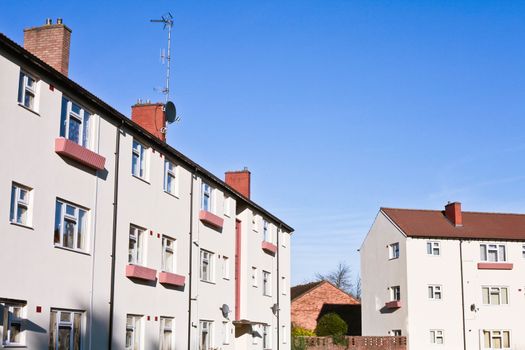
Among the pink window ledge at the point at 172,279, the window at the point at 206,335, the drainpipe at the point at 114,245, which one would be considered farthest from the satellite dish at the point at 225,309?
the drainpipe at the point at 114,245

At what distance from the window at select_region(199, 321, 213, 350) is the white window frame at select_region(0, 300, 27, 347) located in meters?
12.8

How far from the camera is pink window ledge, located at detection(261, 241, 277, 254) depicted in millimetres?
38969

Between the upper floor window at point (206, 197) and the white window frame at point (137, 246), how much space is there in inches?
245

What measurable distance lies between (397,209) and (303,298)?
49.7 ft

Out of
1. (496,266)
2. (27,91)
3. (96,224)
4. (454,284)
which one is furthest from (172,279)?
(496,266)

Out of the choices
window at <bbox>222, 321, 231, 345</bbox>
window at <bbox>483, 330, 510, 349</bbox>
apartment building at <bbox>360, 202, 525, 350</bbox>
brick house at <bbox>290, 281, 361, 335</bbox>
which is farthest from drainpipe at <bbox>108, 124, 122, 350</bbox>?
brick house at <bbox>290, 281, 361, 335</bbox>

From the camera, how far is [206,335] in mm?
30438

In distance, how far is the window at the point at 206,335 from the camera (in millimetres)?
29828

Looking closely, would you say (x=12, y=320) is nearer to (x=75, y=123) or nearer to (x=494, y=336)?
(x=75, y=123)

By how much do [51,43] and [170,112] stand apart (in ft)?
25.4

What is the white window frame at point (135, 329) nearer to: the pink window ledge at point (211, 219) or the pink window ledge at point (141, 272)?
the pink window ledge at point (141, 272)

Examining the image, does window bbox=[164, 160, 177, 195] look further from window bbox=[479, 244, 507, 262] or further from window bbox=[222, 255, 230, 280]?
window bbox=[479, 244, 507, 262]

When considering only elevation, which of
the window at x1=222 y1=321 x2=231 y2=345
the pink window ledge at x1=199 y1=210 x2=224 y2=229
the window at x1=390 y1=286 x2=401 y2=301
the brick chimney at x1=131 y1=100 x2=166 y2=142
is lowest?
the window at x1=222 y1=321 x2=231 y2=345

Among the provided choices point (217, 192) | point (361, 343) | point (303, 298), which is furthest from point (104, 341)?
point (303, 298)
